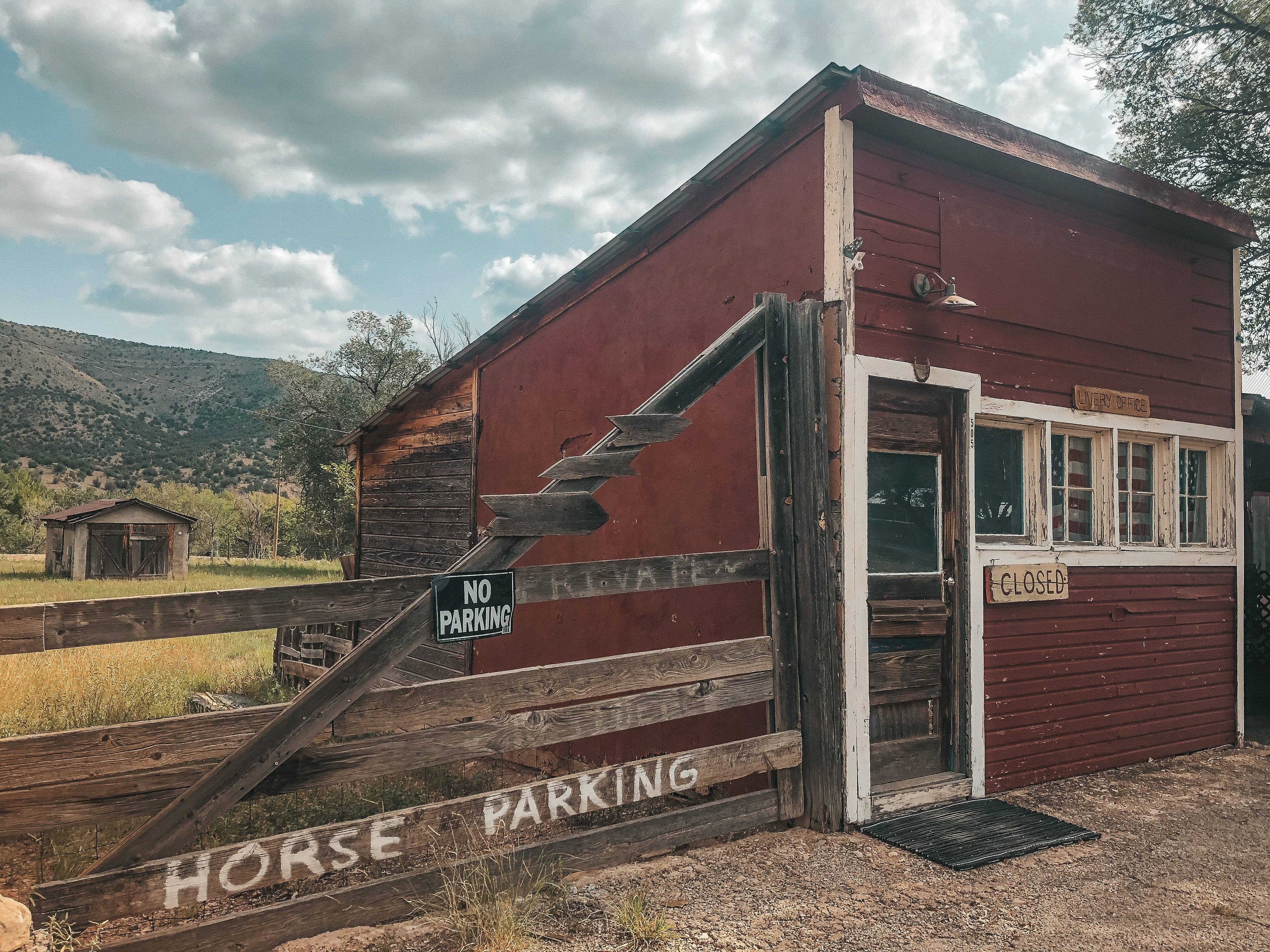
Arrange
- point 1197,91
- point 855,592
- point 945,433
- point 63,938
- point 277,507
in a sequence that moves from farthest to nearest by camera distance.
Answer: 1. point 277,507
2. point 1197,91
3. point 945,433
4. point 855,592
5. point 63,938

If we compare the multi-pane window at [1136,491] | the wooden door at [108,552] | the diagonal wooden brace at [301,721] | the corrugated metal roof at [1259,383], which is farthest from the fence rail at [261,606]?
the wooden door at [108,552]

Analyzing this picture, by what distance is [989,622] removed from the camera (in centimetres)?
545

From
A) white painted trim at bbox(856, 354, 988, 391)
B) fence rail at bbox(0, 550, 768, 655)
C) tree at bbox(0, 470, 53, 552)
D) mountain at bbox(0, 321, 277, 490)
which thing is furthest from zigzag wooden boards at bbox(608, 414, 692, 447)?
mountain at bbox(0, 321, 277, 490)

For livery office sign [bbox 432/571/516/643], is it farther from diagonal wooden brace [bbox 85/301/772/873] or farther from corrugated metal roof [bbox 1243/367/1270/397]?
corrugated metal roof [bbox 1243/367/1270/397]

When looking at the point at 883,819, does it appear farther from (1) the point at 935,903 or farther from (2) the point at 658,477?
(2) the point at 658,477

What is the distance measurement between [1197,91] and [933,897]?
12.8 metres

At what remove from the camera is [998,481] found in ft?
19.2

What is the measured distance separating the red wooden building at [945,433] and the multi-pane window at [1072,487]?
0.02 meters

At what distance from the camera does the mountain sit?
60438 mm

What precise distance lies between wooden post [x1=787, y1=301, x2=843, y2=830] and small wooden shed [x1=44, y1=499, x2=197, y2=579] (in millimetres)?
31740

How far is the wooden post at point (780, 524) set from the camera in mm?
4473

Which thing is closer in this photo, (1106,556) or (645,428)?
(645,428)

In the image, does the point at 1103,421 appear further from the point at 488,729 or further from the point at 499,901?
the point at 499,901

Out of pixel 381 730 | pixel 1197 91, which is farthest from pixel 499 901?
pixel 1197 91
